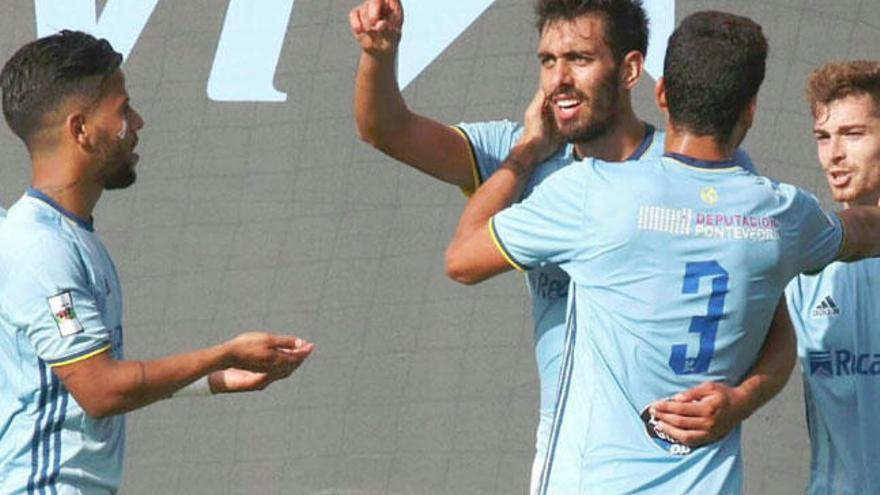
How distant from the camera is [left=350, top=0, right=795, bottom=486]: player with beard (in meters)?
4.05

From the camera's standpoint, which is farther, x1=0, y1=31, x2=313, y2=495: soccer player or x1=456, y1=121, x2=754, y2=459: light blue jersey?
x1=456, y1=121, x2=754, y2=459: light blue jersey

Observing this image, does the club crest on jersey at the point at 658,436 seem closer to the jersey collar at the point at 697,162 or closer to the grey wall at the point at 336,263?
the jersey collar at the point at 697,162

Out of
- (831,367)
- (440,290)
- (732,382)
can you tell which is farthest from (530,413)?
(732,382)

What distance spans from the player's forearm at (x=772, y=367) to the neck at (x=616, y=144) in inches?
22.2

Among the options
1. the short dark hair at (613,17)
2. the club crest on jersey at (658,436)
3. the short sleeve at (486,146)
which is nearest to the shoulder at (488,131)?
the short sleeve at (486,146)

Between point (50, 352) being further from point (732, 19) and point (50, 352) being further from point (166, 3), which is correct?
point (166, 3)

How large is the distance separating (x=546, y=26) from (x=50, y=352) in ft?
4.48

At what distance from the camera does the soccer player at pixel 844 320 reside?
4.34 metres

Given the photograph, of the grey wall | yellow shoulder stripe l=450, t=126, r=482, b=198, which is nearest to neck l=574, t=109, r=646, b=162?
yellow shoulder stripe l=450, t=126, r=482, b=198

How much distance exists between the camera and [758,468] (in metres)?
5.70

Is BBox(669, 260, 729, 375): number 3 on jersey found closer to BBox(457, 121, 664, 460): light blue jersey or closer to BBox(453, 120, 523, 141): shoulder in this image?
BBox(457, 121, 664, 460): light blue jersey

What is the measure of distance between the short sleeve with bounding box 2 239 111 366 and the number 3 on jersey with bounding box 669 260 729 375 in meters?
1.18

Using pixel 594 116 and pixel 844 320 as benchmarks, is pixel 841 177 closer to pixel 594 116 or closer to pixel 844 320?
pixel 844 320

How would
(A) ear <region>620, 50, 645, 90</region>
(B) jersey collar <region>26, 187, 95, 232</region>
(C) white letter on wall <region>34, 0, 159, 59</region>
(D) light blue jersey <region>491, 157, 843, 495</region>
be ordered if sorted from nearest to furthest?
(D) light blue jersey <region>491, 157, 843, 495</region> < (B) jersey collar <region>26, 187, 95, 232</region> < (A) ear <region>620, 50, 645, 90</region> < (C) white letter on wall <region>34, 0, 159, 59</region>
